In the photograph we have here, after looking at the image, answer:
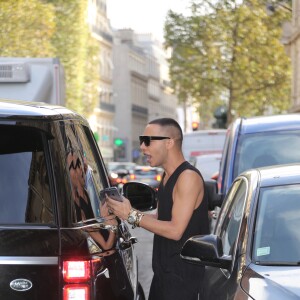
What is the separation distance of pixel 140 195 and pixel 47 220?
2216 mm

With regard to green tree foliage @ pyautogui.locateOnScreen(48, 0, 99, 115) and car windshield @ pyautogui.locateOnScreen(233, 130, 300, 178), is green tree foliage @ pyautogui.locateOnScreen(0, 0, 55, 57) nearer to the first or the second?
green tree foliage @ pyautogui.locateOnScreen(48, 0, 99, 115)

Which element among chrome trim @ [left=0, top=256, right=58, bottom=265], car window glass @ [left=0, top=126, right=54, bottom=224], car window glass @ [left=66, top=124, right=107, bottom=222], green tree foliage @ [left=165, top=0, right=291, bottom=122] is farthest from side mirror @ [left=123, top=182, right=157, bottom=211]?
green tree foliage @ [left=165, top=0, right=291, bottom=122]

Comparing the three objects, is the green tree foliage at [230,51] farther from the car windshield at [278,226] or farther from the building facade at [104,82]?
the building facade at [104,82]

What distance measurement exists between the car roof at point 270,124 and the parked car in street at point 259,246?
14.7 ft

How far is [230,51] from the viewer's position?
52.8 metres

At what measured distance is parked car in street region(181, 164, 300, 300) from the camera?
17.8 feet

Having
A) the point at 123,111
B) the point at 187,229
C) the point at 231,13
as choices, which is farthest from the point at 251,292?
the point at 123,111

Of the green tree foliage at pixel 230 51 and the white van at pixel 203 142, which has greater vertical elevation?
the green tree foliage at pixel 230 51

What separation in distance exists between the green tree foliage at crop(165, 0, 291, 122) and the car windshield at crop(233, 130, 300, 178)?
38060 millimetres

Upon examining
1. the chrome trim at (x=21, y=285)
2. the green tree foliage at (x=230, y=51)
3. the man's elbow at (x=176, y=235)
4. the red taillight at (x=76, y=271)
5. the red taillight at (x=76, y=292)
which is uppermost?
the green tree foliage at (x=230, y=51)

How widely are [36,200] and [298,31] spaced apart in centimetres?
4308

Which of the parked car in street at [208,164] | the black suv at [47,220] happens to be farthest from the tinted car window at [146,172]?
the black suv at [47,220]

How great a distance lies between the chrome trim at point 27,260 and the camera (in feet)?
16.4

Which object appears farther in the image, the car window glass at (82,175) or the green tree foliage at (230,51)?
the green tree foliage at (230,51)
